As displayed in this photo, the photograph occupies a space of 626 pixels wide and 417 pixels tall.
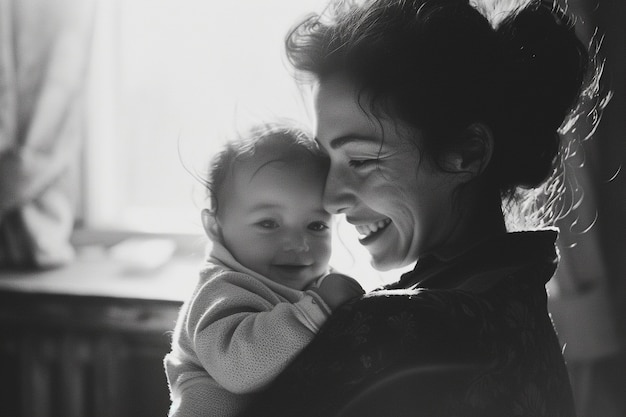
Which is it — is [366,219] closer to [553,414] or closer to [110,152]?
[553,414]

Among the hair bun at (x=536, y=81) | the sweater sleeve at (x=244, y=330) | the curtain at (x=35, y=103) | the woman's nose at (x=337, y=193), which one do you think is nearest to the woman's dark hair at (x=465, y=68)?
the hair bun at (x=536, y=81)

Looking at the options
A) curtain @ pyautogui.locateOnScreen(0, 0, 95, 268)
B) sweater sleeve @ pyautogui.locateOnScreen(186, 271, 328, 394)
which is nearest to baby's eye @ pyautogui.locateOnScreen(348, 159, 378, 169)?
sweater sleeve @ pyautogui.locateOnScreen(186, 271, 328, 394)

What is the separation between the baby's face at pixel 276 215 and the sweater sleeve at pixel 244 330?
8 cm

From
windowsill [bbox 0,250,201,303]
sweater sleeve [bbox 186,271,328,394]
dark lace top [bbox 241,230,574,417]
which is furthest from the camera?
windowsill [bbox 0,250,201,303]

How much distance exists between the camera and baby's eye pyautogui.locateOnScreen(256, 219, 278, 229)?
1.19m

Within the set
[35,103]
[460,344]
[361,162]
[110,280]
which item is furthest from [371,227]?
[35,103]

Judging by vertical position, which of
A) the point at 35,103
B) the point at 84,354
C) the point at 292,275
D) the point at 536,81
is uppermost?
the point at 536,81

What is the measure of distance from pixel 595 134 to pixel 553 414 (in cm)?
122

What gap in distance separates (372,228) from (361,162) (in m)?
0.13

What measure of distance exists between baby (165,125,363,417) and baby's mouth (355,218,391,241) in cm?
11

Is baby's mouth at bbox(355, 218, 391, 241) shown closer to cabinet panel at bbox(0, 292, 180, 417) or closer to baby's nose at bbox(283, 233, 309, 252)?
baby's nose at bbox(283, 233, 309, 252)

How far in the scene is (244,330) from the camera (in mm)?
985

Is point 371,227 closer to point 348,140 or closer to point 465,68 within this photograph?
point 348,140

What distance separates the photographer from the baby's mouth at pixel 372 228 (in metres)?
1.08
